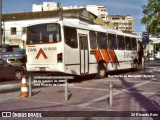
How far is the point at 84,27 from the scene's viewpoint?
18.2 m

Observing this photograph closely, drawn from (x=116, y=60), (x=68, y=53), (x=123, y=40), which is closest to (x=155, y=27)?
(x=123, y=40)

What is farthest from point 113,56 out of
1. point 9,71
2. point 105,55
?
point 9,71

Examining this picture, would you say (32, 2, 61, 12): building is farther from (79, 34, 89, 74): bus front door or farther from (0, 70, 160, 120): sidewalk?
(0, 70, 160, 120): sidewalk

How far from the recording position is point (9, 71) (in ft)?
63.6

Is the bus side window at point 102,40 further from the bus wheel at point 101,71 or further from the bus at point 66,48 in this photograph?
the bus wheel at point 101,71

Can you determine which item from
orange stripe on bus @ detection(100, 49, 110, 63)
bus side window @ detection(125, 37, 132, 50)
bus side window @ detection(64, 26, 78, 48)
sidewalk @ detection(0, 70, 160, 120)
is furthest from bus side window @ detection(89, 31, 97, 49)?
sidewalk @ detection(0, 70, 160, 120)

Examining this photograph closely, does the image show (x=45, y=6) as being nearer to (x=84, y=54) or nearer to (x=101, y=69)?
(x=101, y=69)

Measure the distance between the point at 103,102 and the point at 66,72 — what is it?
17.8ft

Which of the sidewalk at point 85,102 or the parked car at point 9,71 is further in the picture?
the parked car at point 9,71

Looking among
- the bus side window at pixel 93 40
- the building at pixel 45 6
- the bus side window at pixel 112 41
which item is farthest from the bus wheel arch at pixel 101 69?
the building at pixel 45 6

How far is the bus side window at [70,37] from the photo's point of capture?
16.2 m

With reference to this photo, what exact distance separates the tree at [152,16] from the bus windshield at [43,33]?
16140mm

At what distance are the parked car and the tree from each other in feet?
49.3

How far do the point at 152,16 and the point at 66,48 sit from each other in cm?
1705
